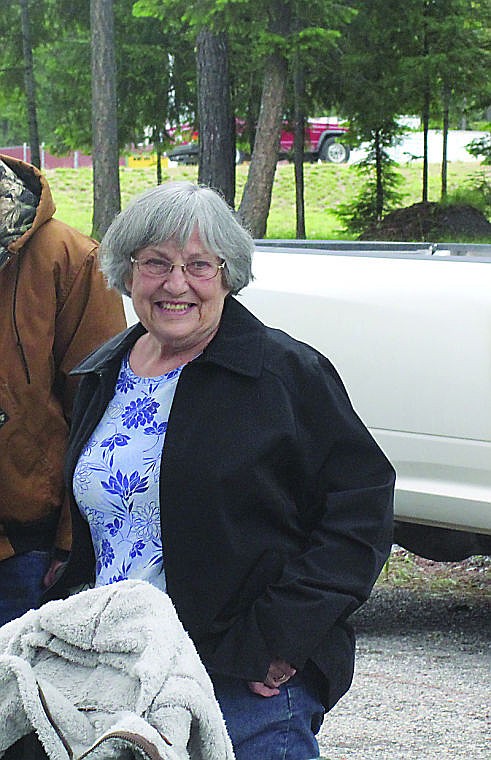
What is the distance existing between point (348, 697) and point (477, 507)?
2.91 ft

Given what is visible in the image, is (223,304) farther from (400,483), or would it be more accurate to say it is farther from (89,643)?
(400,483)

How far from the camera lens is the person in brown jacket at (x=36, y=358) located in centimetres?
281

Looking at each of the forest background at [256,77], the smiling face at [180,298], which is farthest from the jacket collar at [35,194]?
the forest background at [256,77]

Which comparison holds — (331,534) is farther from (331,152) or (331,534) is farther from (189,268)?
(331,152)

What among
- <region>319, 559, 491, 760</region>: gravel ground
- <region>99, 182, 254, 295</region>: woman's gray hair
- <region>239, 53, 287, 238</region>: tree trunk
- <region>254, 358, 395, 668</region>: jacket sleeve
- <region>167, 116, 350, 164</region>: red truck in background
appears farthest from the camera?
<region>167, 116, 350, 164</region>: red truck in background

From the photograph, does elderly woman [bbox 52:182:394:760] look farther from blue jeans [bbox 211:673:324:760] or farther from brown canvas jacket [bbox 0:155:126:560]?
brown canvas jacket [bbox 0:155:126:560]

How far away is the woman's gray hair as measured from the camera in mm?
2438

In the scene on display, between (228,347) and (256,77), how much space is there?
714 inches

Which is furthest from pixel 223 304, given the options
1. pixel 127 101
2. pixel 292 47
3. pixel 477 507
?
pixel 127 101

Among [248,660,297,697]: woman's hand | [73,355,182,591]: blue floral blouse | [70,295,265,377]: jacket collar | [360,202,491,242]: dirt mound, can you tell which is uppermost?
[70,295,265,377]: jacket collar

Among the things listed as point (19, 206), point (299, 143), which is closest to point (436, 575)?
point (19, 206)

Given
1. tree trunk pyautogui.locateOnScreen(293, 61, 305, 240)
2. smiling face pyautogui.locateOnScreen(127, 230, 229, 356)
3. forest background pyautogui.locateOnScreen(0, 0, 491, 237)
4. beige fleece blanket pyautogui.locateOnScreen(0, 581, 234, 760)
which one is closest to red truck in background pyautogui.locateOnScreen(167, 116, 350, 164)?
forest background pyautogui.locateOnScreen(0, 0, 491, 237)

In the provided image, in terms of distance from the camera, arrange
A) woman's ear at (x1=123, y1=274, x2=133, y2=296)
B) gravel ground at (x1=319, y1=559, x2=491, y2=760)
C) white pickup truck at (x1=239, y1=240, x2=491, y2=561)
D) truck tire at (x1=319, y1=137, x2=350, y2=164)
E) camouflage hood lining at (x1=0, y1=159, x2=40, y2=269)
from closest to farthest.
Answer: woman's ear at (x1=123, y1=274, x2=133, y2=296) < camouflage hood lining at (x1=0, y1=159, x2=40, y2=269) < gravel ground at (x1=319, y1=559, x2=491, y2=760) < white pickup truck at (x1=239, y1=240, x2=491, y2=561) < truck tire at (x1=319, y1=137, x2=350, y2=164)

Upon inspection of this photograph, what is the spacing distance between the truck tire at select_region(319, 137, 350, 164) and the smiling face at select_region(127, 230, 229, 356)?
28598mm
